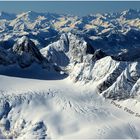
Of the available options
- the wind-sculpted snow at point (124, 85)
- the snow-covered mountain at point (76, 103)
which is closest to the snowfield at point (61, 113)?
the snow-covered mountain at point (76, 103)

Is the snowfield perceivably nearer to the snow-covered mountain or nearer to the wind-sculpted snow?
the snow-covered mountain

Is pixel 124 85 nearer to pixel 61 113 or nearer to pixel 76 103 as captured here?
pixel 76 103

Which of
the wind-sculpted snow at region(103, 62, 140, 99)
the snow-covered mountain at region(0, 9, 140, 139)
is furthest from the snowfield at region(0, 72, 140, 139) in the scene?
the wind-sculpted snow at region(103, 62, 140, 99)

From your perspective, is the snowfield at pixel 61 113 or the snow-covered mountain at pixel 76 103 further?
the snow-covered mountain at pixel 76 103

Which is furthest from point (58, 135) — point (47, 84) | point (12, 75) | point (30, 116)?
point (12, 75)

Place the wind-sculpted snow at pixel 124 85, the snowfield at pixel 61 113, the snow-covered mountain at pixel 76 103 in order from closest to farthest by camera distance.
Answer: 1. the snowfield at pixel 61 113
2. the snow-covered mountain at pixel 76 103
3. the wind-sculpted snow at pixel 124 85

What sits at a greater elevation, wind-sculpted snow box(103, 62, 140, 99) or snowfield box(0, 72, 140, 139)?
wind-sculpted snow box(103, 62, 140, 99)

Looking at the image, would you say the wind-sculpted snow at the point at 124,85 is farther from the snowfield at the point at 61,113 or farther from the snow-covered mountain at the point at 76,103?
the snowfield at the point at 61,113

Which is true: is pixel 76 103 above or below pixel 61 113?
above

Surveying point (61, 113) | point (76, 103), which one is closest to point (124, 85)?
point (76, 103)
